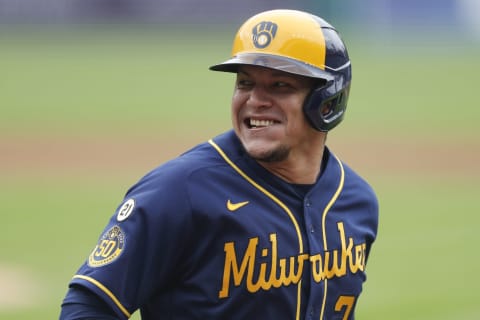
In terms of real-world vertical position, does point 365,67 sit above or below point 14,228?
above

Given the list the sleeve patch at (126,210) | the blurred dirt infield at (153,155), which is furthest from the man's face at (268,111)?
the blurred dirt infield at (153,155)

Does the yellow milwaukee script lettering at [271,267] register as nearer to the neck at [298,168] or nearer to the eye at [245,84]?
the neck at [298,168]

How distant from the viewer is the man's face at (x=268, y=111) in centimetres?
353

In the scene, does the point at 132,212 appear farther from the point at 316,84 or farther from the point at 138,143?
the point at 138,143

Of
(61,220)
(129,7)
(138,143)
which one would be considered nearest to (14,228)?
(61,220)

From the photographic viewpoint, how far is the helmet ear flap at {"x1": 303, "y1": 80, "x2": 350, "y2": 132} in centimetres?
361

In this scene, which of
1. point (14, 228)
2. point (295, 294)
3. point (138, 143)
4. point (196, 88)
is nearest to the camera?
point (295, 294)

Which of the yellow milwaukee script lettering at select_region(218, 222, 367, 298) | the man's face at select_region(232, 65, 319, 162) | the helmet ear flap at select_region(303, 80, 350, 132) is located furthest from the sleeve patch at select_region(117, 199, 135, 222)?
the helmet ear flap at select_region(303, 80, 350, 132)

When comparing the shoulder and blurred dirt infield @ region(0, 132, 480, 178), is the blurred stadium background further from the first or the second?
the shoulder

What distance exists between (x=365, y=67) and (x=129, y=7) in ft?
28.3

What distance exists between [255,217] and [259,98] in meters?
0.40

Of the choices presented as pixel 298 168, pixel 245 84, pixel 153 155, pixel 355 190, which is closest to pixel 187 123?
pixel 153 155

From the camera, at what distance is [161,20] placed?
116 feet

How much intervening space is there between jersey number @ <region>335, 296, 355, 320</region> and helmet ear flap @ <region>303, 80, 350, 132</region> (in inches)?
23.8
